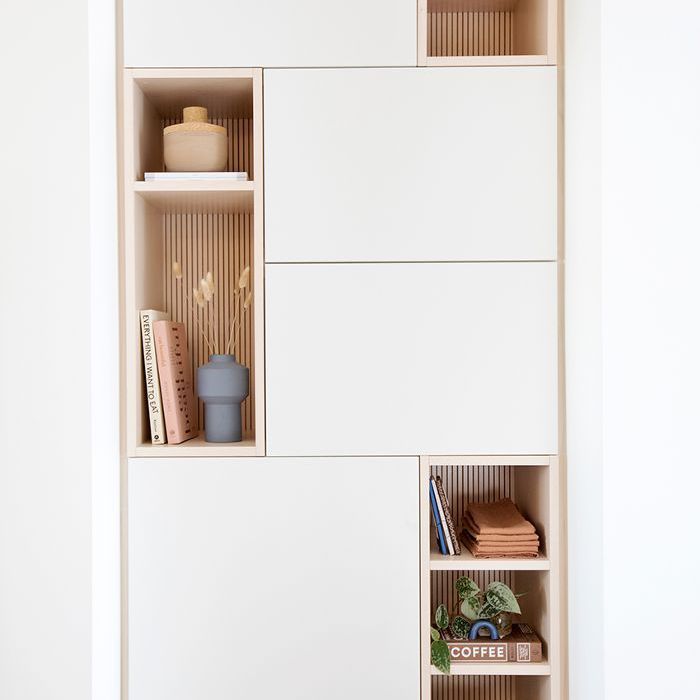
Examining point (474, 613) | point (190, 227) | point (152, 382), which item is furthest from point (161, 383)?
point (474, 613)

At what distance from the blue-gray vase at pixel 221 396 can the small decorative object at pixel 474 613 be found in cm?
68

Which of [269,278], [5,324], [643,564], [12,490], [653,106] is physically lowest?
[643,564]

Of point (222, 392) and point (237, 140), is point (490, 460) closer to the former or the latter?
point (222, 392)

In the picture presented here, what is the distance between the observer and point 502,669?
1.79 metres

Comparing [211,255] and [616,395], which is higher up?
[211,255]

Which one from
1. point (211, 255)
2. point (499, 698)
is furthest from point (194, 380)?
point (499, 698)

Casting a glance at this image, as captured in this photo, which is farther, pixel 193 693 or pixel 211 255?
pixel 211 255

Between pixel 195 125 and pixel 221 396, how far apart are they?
666 mm

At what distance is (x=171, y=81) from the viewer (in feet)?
5.90

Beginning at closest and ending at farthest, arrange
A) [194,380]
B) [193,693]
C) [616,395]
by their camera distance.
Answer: [616,395] → [193,693] → [194,380]

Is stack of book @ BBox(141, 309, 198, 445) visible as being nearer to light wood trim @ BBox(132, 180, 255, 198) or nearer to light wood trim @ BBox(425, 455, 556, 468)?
light wood trim @ BBox(132, 180, 255, 198)

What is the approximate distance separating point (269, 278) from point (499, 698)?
135 cm

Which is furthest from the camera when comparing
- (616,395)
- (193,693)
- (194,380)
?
(194,380)

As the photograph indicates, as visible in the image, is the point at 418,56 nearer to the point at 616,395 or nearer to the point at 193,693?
the point at 616,395
